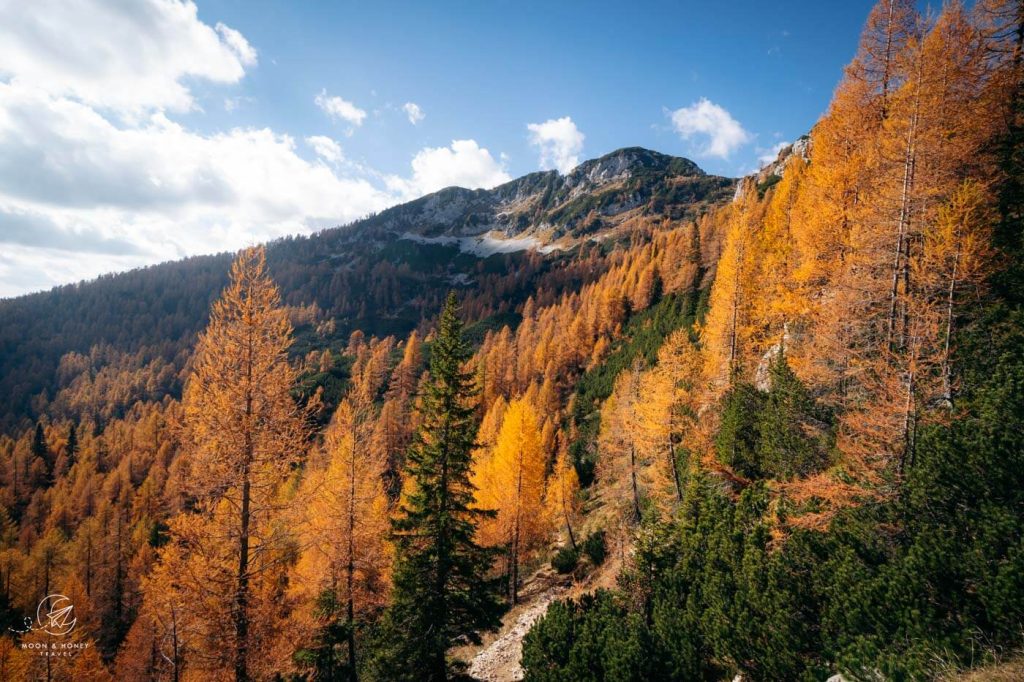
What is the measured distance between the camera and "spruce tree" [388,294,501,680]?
14523 mm

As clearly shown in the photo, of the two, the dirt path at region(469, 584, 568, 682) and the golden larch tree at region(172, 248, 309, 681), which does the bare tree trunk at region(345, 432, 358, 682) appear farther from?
the golden larch tree at region(172, 248, 309, 681)

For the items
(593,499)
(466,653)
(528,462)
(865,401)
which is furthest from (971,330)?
(593,499)

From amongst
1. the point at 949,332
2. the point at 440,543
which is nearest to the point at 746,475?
the point at 949,332

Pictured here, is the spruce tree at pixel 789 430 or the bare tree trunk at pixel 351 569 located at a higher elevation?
the spruce tree at pixel 789 430

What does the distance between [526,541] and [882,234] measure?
1151 inches

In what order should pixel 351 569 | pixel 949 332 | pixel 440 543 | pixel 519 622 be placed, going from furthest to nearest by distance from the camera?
pixel 519 622 < pixel 351 569 < pixel 440 543 < pixel 949 332

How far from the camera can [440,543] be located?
49.3 ft

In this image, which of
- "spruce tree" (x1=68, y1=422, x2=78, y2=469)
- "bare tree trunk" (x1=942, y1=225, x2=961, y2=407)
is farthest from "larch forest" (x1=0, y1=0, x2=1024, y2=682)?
"spruce tree" (x1=68, y1=422, x2=78, y2=469)

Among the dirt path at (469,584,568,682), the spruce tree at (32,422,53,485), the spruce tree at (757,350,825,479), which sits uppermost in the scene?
the spruce tree at (757,350,825,479)

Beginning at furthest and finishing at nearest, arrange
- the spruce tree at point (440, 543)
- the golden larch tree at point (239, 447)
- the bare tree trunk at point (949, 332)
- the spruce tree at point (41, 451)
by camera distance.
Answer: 1. the spruce tree at point (41, 451)
2. the spruce tree at point (440, 543)
3. the bare tree trunk at point (949, 332)
4. the golden larch tree at point (239, 447)

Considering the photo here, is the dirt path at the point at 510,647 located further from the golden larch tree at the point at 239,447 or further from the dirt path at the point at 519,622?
the golden larch tree at the point at 239,447

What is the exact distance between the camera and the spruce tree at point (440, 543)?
14523 mm

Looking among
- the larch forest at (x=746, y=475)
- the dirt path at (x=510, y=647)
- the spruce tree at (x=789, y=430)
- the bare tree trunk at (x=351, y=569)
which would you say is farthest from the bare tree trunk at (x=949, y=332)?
the bare tree trunk at (x=351, y=569)

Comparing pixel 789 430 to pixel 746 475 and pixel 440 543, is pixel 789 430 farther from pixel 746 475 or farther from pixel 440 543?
pixel 440 543
